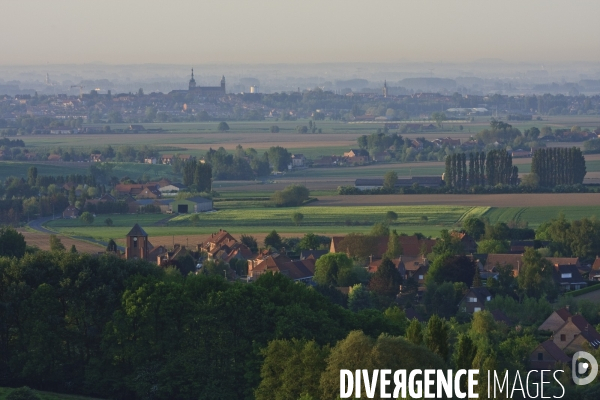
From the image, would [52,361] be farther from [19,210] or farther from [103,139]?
[103,139]

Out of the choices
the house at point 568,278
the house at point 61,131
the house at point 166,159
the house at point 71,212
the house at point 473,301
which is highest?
the house at point 473,301

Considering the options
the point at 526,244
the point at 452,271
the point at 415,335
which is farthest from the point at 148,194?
the point at 415,335

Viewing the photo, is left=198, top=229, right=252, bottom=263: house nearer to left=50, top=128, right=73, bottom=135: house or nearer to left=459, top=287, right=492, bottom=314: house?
left=459, top=287, right=492, bottom=314: house

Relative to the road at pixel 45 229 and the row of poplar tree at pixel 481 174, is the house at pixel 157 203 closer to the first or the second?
the road at pixel 45 229

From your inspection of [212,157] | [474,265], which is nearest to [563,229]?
[474,265]

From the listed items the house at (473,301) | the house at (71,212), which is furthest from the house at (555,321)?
the house at (71,212)

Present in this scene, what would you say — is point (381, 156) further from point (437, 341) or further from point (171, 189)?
point (437, 341)

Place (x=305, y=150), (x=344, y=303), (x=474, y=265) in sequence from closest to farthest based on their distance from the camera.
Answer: (x=344, y=303) < (x=474, y=265) < (x=305, y=150)

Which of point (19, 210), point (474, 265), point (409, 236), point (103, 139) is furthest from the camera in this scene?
point (103, 139)
